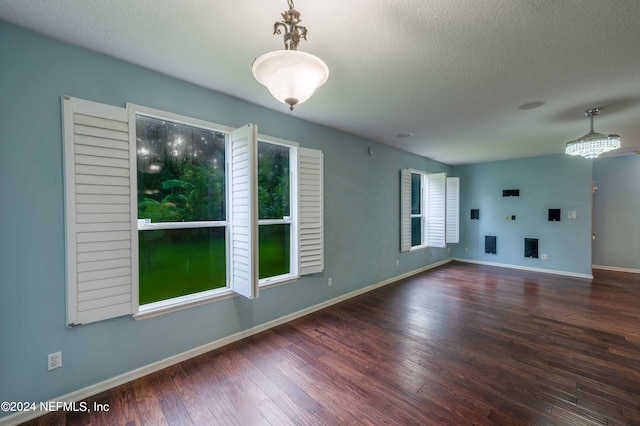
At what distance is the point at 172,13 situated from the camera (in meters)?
1.55

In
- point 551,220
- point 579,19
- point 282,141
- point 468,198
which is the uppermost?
point 579,19

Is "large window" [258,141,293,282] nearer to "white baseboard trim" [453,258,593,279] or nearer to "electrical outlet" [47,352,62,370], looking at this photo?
"electrical outlet" [47,352,62,370]

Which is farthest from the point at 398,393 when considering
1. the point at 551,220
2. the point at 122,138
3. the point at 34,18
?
the point at 551,220

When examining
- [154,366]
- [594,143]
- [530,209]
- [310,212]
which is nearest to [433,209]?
[530,209]

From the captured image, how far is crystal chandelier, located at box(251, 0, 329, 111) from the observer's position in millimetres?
1173

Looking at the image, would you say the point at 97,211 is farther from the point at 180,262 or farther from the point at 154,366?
the point at 154,366

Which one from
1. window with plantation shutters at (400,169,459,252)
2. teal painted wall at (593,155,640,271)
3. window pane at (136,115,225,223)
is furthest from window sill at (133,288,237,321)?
teal painted wall at (593,155,640,271)

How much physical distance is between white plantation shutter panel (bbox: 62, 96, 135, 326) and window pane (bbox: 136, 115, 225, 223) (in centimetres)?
22

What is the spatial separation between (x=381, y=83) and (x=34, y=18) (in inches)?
97.1

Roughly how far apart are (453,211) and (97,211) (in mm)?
6345

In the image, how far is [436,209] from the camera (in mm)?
5840

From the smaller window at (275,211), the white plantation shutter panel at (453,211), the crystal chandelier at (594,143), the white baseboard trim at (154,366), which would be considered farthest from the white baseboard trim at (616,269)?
the smaller window at (275,211)

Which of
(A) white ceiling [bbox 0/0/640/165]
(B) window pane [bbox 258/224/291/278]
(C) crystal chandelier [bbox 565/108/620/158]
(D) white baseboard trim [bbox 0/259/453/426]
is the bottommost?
(D) white baseboard trim [bbox 0/259/453/426]

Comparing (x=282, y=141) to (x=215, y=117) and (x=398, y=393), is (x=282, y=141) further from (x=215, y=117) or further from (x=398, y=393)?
(x=398, y=393)
